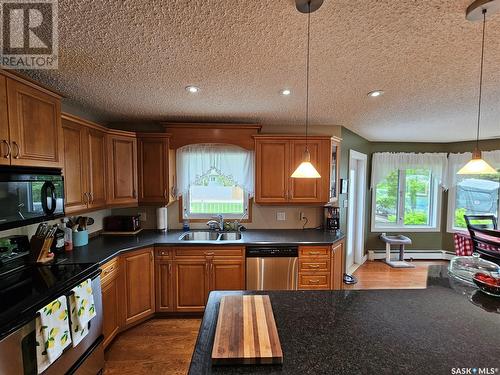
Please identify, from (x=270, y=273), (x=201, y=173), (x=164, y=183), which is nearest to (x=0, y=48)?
(x=164, y=183)

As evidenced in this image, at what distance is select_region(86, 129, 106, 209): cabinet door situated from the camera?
2.51m

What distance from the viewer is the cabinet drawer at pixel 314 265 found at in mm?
2801

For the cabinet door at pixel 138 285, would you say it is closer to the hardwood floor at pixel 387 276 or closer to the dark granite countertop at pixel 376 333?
the dark granite countertop at pixel 376 333

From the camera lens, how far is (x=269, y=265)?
9.12 ft

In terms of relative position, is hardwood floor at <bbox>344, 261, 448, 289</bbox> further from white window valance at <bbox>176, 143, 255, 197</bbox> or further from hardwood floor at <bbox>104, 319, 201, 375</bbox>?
hardwood floor at <bbox>104, 319, 201, 375</bbox>

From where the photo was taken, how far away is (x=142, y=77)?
6.14 feet

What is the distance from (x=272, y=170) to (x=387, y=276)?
2.90 m

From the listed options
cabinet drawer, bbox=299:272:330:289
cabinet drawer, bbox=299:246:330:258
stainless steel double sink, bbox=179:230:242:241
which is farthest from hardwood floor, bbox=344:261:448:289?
stainless steel double sink, bbox=179:230:242:241

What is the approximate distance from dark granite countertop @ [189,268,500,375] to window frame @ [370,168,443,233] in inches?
143

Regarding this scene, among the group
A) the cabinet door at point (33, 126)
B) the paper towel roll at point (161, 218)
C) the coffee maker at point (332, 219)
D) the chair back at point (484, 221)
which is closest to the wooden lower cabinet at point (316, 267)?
the coffee maker at point (332, 219)

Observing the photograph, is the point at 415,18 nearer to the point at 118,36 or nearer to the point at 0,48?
the point at 118,36

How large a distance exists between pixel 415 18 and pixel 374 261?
4.68 meters

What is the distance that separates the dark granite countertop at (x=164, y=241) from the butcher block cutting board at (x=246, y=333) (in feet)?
4.66

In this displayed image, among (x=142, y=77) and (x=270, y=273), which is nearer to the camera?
(x=142, y=77)
